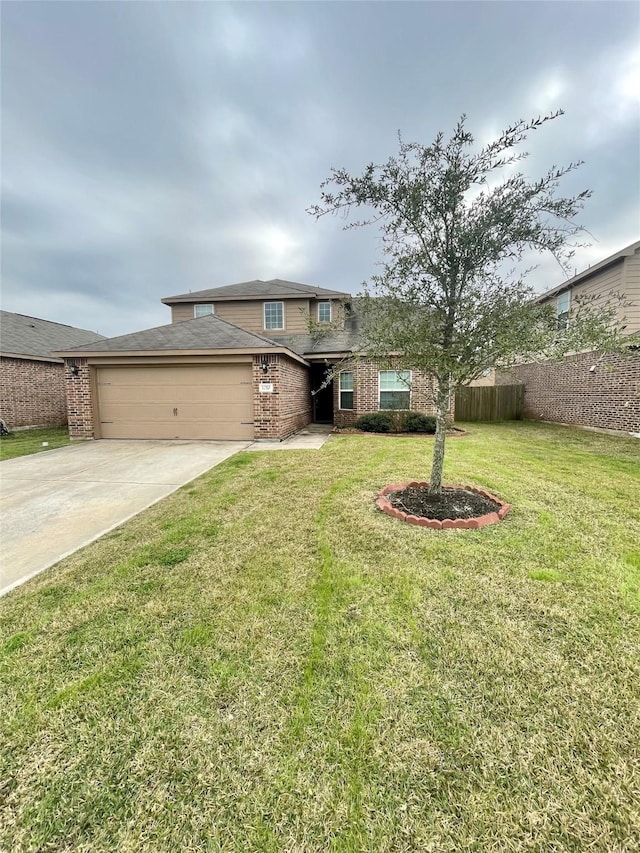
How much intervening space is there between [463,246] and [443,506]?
2851mm

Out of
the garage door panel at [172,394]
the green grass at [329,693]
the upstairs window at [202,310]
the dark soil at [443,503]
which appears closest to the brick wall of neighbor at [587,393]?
the dark soil at [443,503]

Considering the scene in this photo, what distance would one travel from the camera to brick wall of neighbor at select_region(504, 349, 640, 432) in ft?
30.7

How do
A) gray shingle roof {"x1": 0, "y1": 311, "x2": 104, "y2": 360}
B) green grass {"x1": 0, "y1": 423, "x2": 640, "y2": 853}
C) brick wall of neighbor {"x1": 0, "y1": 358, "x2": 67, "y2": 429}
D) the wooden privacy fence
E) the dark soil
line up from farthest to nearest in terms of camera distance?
1. the wooden privacy fence
2. gray shingle roof {"x1": 0, "y1": 311, "x2": 104, "y2": 360}
3. brick wall of neighbor {"x1": 0, "y1": 358, "x2": 67, "y2": 429}
4. the dark soil
5. green grass {"x1": 0, "y1": 423, "x2": 640, "y2": 853}

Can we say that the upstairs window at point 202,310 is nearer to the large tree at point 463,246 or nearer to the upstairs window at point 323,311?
the upstairs window at point 323,311

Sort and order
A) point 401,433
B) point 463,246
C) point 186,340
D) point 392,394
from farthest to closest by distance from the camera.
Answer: point 392,394 → point 401,433 → point 186,340 → point 463,246

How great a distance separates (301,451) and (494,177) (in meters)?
5.61

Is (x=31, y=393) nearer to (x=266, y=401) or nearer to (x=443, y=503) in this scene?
(x=266, y=401)

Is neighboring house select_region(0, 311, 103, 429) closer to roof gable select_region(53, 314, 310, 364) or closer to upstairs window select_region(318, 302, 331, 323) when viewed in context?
roof gable select_region(53, 314, 310, 364)

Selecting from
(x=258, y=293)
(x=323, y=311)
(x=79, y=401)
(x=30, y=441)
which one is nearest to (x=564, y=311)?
(x=323, y=311)

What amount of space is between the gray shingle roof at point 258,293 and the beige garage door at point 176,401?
235 inches

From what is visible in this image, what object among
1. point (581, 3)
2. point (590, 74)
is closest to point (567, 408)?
point (590, 74)

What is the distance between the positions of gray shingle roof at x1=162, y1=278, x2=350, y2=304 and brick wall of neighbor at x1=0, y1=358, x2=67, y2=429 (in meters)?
5.28

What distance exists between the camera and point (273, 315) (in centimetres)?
1433

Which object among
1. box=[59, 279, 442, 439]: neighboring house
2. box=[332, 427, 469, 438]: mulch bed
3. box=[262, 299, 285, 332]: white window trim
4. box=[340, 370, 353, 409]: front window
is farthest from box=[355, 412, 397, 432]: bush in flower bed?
box=[262, 299, 285, 332]: white window trim
